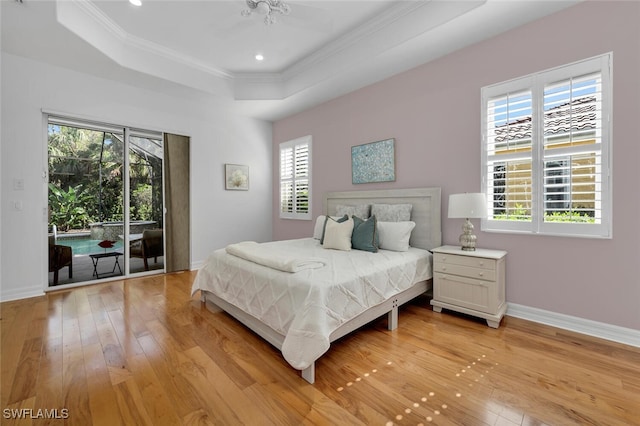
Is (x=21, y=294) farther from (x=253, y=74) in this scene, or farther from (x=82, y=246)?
(x=253, y=74)

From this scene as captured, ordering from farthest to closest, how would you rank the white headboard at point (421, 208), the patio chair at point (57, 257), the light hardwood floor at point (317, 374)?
the patio chair at point (57, 257), the white headboard at point (421, 208), the light hardwood floor at point (317, 374)

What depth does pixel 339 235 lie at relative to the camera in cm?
310

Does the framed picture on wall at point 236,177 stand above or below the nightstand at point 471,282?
above

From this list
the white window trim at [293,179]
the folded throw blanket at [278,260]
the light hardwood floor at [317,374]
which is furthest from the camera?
the white window trim at [293,179]

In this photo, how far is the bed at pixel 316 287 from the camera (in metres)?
1.73

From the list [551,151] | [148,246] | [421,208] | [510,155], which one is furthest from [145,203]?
[551,151]

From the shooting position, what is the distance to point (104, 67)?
132 inches

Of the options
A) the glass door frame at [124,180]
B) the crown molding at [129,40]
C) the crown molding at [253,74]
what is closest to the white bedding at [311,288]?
the glass door frame at [124,180]

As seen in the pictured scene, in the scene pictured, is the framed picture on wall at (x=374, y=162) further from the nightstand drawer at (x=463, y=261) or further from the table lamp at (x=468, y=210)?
the nightstand drawer at (x=463, y=261)

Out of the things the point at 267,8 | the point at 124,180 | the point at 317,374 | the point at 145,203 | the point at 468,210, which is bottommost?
the point at 317,374

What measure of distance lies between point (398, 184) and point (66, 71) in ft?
14.7

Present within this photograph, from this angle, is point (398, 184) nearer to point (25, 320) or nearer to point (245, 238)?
point (245, 238)

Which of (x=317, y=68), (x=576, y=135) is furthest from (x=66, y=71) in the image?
(x=576, y=135)

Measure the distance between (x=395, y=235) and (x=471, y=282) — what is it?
2.82 ft
